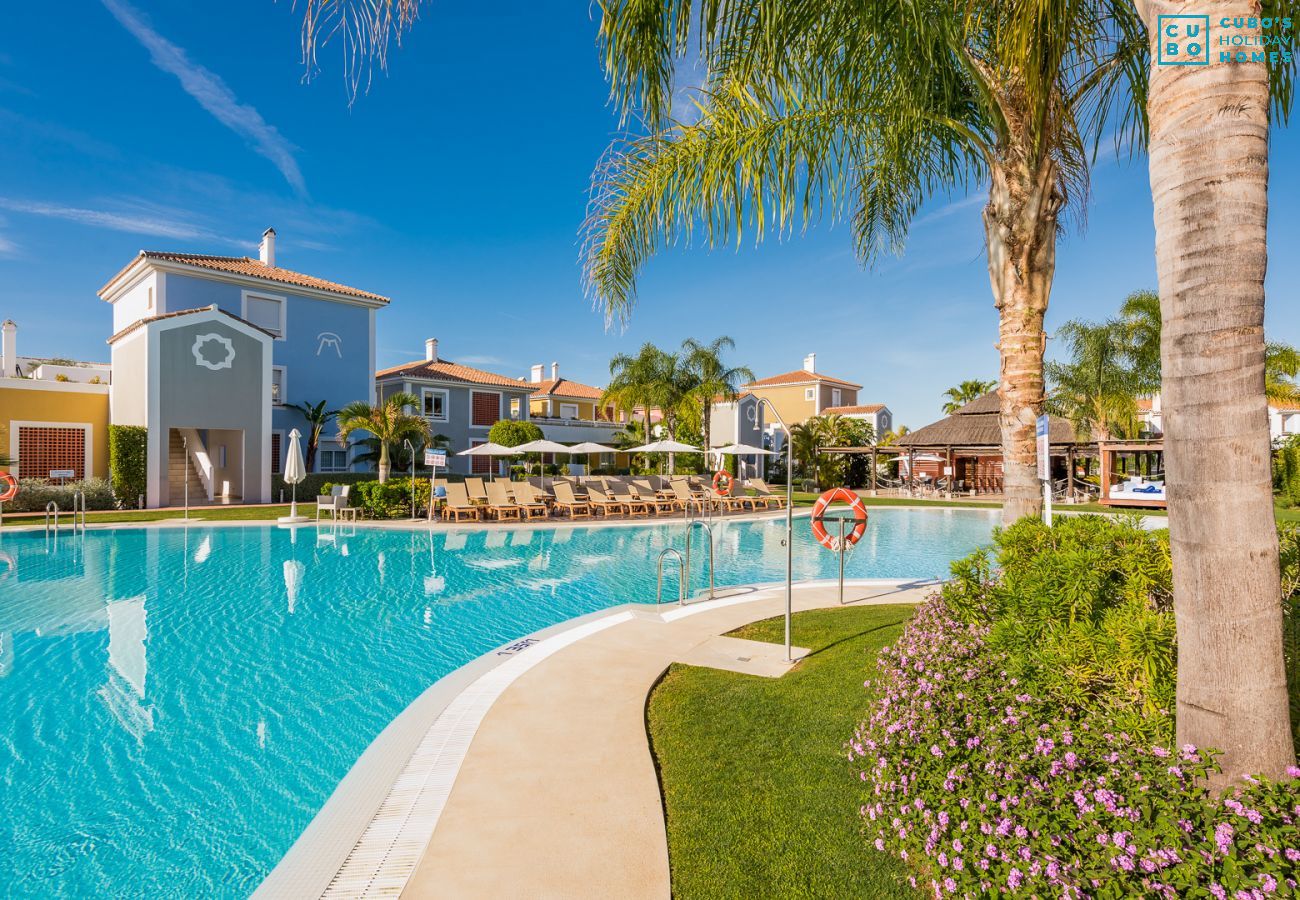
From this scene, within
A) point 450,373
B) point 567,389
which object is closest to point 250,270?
point 450,373

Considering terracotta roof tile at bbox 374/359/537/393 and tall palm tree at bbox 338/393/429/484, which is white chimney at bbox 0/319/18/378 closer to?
terracotta roof tile at bbox 374/359/537/393

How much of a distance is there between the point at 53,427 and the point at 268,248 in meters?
12.5

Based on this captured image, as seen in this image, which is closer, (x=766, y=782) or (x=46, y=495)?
(x=766, y=782)

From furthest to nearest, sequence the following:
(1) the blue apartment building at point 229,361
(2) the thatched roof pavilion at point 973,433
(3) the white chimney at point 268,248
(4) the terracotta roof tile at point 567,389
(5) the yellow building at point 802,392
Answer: (5) the yellow building at point 802,392, (4) the terracotta roof tile at point 567,389, (2) the thatched roof pavilion at point 973,433, (3) the white chimney at point 268,248, (1) the blue apartment building at point 229,361

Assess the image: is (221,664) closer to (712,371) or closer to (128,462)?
(128,462)

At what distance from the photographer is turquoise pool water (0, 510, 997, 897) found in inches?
149

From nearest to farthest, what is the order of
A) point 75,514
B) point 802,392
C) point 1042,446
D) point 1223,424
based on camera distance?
1. point 1223,424
2. point 1042,446
3. point 75,514
4. point 802,392

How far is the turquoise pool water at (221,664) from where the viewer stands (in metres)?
3.79

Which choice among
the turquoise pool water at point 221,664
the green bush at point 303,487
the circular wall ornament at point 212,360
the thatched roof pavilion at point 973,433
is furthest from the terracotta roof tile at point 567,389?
the turquoise pool water at point 221,664

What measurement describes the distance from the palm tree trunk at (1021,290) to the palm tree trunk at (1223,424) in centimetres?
352

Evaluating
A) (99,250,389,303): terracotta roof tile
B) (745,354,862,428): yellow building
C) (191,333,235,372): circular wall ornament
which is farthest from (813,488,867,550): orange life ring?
(745,354,862,428): yellow building

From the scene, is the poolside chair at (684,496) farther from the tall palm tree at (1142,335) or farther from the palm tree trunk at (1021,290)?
the tall palm tree at (1142,335)

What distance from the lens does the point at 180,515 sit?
20047 mm

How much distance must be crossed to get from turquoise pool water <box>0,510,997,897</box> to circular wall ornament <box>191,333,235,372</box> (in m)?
8.69
